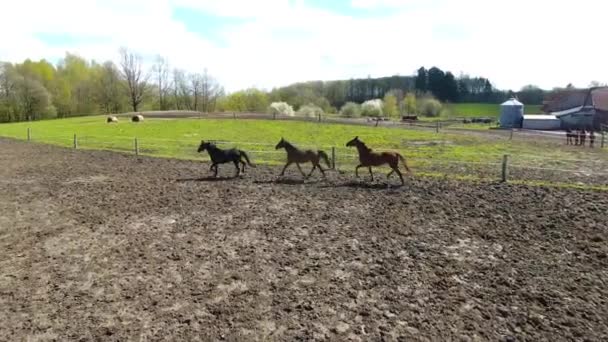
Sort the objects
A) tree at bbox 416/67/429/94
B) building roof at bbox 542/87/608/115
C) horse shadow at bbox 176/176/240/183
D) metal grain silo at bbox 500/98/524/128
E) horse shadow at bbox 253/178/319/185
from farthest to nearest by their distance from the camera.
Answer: tree at bbox 416/67/429/94 → building roof at bbox 542/87/608/115 → metal grain silo at bbox 500/98/524/128 → horse shadow at bbox 176/176/240/183 → horse shadow at bbox 253/178/319/185

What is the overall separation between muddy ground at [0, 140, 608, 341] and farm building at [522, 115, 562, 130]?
42796 millimetres

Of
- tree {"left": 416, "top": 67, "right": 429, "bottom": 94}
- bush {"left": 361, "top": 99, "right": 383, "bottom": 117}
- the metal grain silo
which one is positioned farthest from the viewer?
tree {"left": 416, "top": 67, "right": 429, "bottom": 94}

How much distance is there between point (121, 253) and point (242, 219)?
271 centimetres

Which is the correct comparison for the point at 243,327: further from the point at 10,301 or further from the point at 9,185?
the point at 9,185

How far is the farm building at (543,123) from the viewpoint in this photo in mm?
48406

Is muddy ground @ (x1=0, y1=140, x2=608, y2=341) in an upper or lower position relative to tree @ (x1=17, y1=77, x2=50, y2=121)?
lower

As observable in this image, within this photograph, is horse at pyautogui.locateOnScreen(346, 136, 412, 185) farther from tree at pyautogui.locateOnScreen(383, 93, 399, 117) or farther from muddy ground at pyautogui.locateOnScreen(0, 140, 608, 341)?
tree at pyautogui.locateOnScreen(383, 93, 399, 117)

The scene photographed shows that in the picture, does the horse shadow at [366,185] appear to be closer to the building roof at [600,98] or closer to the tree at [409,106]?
the building roof at [600,98]

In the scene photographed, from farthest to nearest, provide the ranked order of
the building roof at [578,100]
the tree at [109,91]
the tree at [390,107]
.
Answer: the tree at [390,107] → the tree at [109,91] → the building roof at [578,100]

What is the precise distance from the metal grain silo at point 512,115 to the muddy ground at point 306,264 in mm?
43474

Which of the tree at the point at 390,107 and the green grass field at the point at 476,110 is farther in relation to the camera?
the green grass field at the point at 476,110

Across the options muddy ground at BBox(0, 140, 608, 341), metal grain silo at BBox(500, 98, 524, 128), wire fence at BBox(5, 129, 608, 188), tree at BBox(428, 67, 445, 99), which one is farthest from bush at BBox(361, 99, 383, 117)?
muddy ground at BBox(0, 140, 608, 341)

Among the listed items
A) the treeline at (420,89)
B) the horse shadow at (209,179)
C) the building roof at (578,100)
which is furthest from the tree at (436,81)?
the horse shadow at (209,179)

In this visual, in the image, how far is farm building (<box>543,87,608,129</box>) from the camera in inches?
1900
